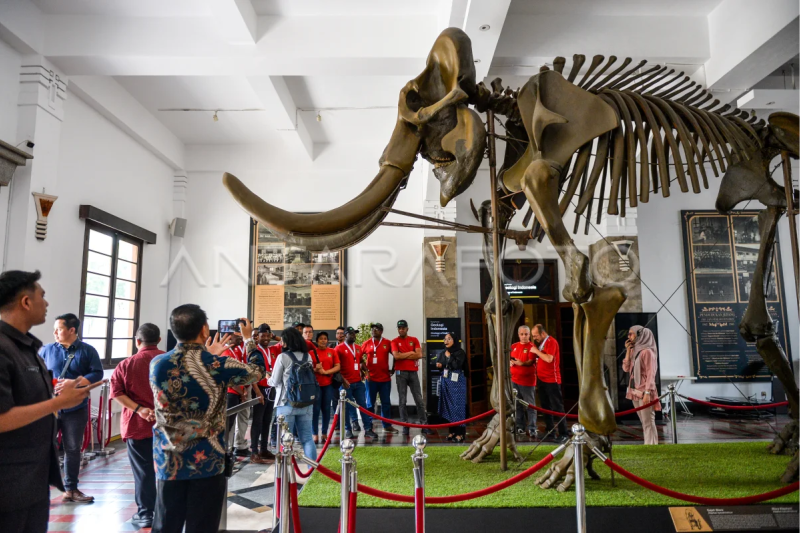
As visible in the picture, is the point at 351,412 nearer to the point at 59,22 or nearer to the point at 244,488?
the point at 244,488

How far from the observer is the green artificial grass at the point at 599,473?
298 centimetres

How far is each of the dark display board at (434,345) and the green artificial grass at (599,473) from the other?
14.1ft

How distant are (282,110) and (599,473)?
7109 mm

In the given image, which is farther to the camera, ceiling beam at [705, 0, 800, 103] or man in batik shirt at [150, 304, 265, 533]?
ceiling beam at [705, 0, 800, 103]

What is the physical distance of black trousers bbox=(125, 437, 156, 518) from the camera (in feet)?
12.7

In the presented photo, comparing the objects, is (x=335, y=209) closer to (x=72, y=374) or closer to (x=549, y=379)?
(x=72, y=374)

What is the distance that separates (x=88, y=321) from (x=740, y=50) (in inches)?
373

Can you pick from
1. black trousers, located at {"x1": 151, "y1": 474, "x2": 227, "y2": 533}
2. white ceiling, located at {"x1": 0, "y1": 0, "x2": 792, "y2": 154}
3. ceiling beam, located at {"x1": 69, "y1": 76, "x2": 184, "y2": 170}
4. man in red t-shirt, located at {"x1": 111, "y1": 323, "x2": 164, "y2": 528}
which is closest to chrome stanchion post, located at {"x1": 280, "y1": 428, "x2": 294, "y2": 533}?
black trousers, located at {"x1": 151, "y1": 474, "x2": 227, "y2": 533}

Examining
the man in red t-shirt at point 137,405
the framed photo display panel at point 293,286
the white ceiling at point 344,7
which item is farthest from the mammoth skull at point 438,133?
the framed photo display panel at point 293,286

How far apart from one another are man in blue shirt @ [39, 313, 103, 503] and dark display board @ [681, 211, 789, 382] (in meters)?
10.2

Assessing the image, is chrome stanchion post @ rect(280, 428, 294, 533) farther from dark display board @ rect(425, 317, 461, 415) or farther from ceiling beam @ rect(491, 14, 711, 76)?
dark display board @ rect(425, 317, 461, 415)

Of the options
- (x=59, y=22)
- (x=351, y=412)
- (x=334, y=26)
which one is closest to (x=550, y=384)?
(x=351, y=412)

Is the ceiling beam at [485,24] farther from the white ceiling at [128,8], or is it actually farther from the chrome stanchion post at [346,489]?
the chrome stanchion post at [346,489]

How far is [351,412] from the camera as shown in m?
7.97
